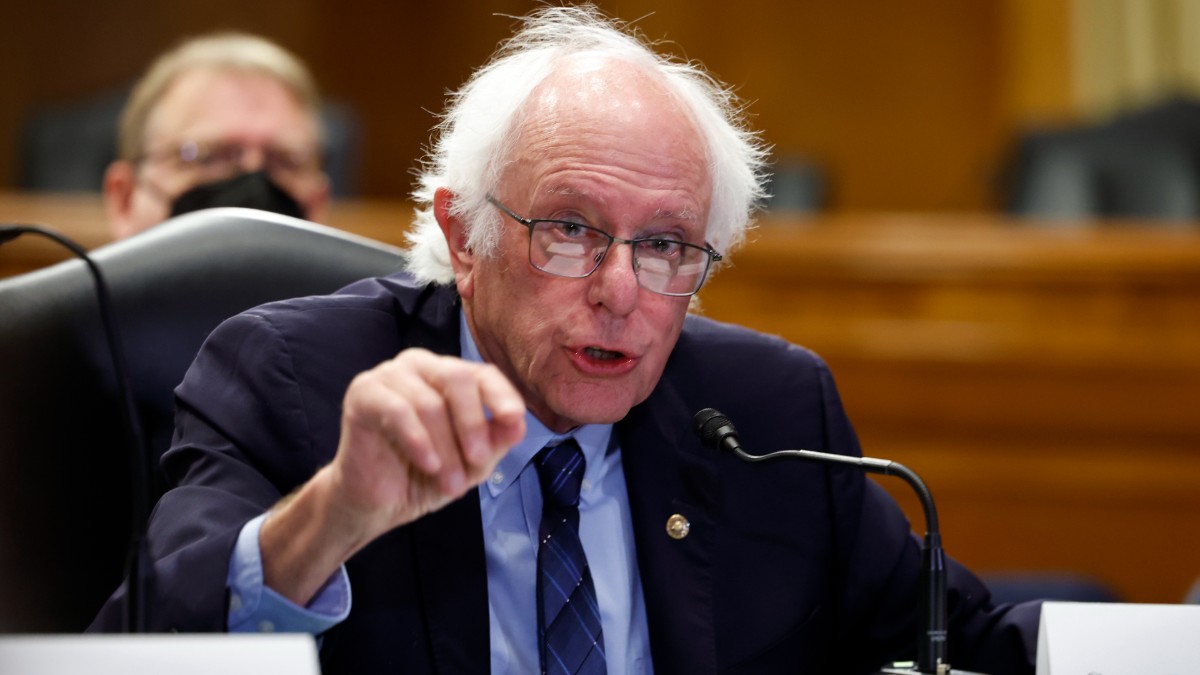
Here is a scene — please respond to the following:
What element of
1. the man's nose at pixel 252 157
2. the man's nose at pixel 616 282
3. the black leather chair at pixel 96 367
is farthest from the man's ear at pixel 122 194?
the man's nose at pixel 616 282

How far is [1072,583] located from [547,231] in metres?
1.48

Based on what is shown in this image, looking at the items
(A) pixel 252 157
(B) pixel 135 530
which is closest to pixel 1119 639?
(B) pixel 135 530

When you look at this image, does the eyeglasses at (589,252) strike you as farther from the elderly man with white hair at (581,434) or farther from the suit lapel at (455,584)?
the suit lapel at (455,584)

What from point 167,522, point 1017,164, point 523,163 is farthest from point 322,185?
point 1017,164

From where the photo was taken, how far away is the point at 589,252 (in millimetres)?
1606

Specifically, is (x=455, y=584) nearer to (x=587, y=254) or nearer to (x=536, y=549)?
(x=536, y=549)

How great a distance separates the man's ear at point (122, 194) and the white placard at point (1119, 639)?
6.79 ft

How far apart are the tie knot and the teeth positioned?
6.0 inches

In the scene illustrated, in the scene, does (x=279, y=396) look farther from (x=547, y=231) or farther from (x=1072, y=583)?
(x=1072, y=583)

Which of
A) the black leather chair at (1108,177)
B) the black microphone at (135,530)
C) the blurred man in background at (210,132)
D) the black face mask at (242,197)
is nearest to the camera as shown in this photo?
the black microphone at (135,530)

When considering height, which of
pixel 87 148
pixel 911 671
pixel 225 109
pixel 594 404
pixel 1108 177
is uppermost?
pixel 225 109

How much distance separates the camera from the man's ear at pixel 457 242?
1.73 meters

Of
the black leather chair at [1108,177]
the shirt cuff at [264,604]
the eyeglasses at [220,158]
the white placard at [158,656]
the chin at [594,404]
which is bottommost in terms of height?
the shirt cuff at [264,604]

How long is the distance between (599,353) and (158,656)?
71cm
